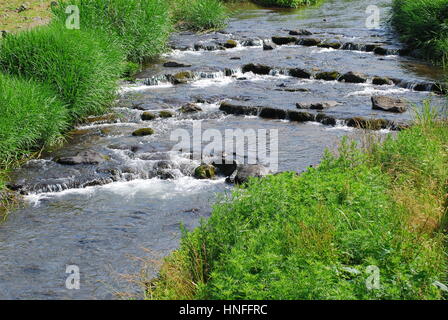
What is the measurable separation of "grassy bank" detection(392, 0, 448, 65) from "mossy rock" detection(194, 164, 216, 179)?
10.3 metres

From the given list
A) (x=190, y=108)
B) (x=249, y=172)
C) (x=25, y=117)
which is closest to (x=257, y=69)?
(x=190, y=108)

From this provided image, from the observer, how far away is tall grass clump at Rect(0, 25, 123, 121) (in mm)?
13406

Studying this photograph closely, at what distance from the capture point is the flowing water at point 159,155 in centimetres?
855

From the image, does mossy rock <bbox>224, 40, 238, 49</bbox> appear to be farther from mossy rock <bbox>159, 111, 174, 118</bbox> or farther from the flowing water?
mossy rock <bbox>159, 111, 174, 118</bbox>

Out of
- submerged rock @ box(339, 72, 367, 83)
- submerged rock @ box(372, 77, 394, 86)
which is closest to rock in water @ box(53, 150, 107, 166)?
submerged rock @ box(339, 72, 367, 83)

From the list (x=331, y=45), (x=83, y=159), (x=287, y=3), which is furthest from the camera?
(x=287, y=3)

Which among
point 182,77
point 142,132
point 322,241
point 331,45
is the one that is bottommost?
point 142,132

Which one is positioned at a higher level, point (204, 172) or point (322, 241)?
point (322, 241)

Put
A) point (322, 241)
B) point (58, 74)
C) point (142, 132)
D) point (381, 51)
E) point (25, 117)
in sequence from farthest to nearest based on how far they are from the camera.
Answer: point (381, 51) < point (142, 132) < point (58, 74) < point (25, 117) < point (322, 241)

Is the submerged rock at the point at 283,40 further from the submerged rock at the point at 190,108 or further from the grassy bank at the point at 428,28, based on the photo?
the submerged rock at the point at 190,108

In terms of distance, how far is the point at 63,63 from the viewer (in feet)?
44.3

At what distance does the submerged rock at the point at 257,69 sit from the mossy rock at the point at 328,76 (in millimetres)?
1718

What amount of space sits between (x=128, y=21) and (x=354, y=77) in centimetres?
Result: 685

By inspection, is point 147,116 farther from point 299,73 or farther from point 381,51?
point 381,51
